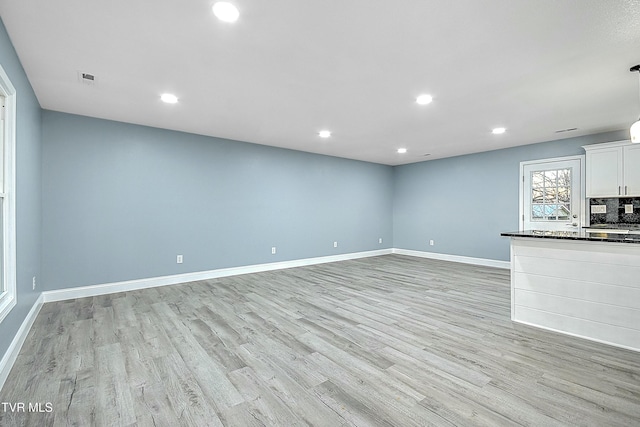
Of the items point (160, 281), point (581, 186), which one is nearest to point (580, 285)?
point (581, 186)

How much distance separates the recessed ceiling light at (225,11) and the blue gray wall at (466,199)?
236 inches

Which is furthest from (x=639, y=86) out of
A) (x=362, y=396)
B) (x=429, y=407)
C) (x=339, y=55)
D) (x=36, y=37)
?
(x=36, y=37)

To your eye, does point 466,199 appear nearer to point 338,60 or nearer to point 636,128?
point 636,128

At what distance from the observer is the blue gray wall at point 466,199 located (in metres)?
5.86

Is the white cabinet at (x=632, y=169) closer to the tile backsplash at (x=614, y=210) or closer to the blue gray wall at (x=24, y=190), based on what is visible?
the tile backsplash at (x=614, y=210)

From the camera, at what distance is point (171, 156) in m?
4.75

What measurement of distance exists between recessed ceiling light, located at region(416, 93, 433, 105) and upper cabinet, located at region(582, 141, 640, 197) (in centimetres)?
341

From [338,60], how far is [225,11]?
1.00 meters

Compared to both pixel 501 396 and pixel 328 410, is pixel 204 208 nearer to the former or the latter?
pixel 328 410

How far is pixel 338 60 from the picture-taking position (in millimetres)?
2539

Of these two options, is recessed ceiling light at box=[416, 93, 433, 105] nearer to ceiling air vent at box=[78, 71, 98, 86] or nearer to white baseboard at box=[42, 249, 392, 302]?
ceiling air vent at box=[78, 71, 98, 86]

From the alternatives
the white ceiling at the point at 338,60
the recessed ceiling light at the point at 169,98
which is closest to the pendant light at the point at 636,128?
the white ceiling at the point at 338,60

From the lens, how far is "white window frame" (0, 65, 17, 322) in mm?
2273

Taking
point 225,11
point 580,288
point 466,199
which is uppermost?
point 225,11
